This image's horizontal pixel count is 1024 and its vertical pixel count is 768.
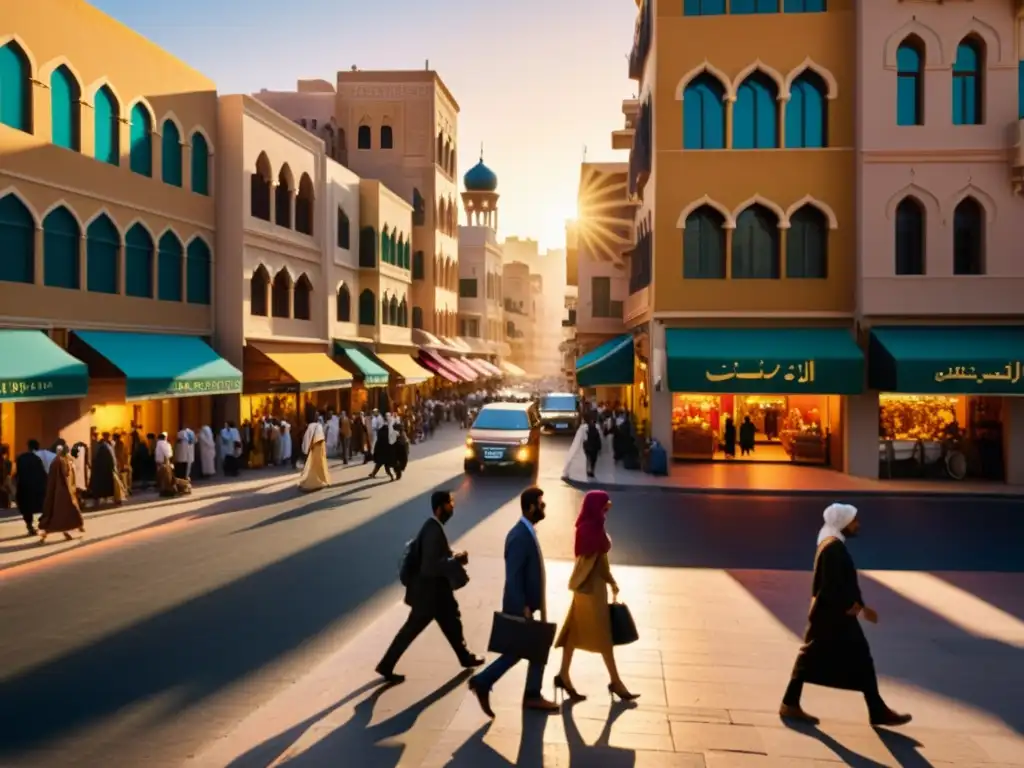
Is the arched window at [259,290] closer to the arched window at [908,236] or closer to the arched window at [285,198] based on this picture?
the arched window at [285,198]

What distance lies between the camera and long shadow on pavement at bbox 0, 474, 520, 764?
6801 mm

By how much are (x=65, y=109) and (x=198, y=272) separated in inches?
249

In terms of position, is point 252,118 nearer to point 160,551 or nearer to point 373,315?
point 373,315

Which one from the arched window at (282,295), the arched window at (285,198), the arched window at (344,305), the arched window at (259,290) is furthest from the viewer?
the arched window at (344,305)

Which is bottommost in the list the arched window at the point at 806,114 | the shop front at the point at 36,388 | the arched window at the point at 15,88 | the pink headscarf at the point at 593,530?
the pink headscarf at the point at 593,530

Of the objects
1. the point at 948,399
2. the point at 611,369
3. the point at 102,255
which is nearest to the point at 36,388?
the point at 102,255

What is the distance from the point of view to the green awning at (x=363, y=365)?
32.6m

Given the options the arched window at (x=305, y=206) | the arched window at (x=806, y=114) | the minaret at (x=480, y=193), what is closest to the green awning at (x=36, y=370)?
the arched window at (x=305, y=206)

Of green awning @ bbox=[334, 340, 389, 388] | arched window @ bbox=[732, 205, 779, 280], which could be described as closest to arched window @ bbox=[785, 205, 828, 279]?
arched window @ bbox=[732, 205, 779, 280]

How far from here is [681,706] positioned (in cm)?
695

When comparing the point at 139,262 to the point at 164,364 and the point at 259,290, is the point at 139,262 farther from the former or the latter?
the point at 259,290

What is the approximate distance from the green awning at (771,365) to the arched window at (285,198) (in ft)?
45.7

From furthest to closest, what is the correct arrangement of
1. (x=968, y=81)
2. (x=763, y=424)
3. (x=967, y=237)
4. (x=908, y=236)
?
(x=763, y=424) → (x=908, y=236) → (x=967, y=237) → (x=968, y=81)

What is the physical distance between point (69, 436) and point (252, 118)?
1176 cm
